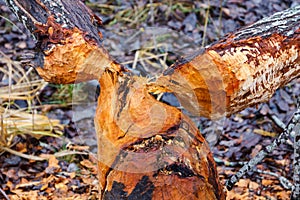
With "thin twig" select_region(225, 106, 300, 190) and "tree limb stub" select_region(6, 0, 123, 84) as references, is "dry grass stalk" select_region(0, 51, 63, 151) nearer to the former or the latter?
"tree limb stub" select_region(6, 0, 123, 84)

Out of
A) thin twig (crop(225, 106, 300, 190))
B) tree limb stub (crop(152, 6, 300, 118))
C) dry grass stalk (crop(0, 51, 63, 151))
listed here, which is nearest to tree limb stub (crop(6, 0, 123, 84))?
tree limb stub (crop(152, 6, 300, 118))

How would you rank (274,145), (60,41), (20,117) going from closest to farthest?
(60,41) → (274,145) → (20,117)

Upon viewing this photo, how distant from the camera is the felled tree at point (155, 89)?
4.12 ft

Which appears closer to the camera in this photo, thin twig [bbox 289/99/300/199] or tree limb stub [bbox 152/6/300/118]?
tree limb stub [bbox 152/6/300/118]

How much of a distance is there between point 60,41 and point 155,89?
0.31 metres

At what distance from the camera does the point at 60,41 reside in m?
1.25

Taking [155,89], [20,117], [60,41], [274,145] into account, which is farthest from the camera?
[20,117]

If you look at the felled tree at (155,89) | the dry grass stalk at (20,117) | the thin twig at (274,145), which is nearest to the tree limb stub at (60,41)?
the felled tree at (155,89)

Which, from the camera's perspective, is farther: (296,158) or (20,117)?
(20,117)

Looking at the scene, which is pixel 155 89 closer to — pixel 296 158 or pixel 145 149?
pixel 145 149

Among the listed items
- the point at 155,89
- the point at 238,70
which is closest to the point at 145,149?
the point at 155,89

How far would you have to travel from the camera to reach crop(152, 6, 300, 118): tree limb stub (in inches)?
49.8

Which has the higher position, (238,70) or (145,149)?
(238,70)

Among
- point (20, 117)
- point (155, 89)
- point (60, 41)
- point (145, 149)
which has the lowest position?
point (20, 117)
